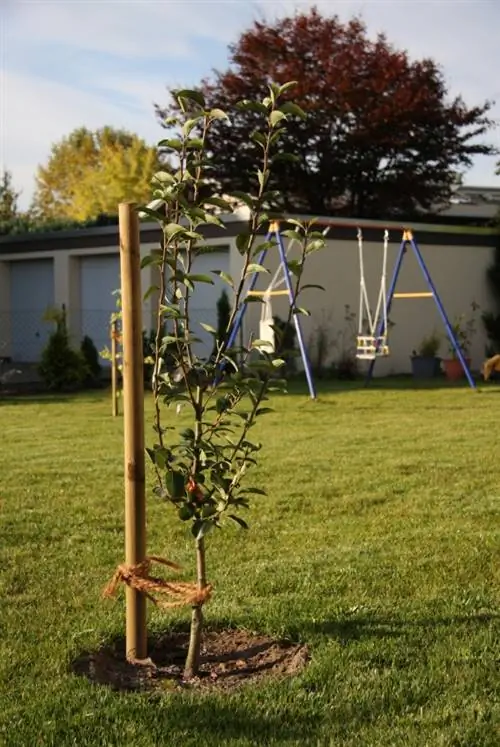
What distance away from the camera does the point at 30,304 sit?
25.1 meters

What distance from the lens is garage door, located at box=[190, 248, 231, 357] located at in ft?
66.6

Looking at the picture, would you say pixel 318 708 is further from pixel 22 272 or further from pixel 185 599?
pixel 22 272

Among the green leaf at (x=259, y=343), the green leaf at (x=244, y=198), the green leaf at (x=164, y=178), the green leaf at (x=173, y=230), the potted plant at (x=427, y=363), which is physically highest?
the green leaf at (x=164, y=178)

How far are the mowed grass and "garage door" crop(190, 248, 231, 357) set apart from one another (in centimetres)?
1102

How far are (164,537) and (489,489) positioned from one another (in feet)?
8.35

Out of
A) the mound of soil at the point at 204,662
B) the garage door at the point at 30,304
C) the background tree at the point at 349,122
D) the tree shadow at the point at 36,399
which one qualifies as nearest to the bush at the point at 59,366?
the tree shadow at the point at 36,399

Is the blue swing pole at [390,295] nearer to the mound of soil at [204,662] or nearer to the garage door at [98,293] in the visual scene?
the garage door at [98,293]

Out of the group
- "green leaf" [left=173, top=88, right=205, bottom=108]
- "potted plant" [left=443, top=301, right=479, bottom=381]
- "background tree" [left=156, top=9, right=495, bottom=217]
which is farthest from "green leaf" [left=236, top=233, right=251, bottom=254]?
"background tree" [left=156, top=9, right=495, bottom=217]

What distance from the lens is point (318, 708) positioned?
3.31 m

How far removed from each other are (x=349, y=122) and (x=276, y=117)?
79.2 feet

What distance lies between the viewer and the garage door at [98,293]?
75.5 ft

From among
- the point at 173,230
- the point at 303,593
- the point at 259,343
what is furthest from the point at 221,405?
the point at 303,593

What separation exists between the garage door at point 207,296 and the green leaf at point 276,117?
16562mm

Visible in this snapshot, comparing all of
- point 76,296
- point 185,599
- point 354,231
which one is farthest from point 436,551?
point 76,296
